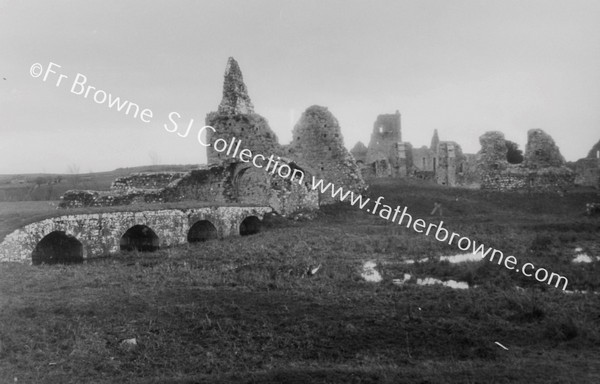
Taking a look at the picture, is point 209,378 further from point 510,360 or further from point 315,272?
point 315,272

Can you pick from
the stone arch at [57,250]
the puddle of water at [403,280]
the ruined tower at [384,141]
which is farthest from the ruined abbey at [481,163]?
the stone arch at [57,250]

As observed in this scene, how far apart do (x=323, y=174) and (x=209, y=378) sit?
66.3 feet

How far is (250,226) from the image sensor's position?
20.8 meters

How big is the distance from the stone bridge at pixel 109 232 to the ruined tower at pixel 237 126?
252 inches

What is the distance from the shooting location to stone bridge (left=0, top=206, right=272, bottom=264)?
12078 millimetres

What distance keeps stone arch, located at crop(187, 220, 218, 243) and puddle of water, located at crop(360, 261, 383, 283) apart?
24.8 feet

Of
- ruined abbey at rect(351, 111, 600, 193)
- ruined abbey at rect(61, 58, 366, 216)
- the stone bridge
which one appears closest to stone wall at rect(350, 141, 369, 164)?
ruined abbey at rect(351, 111, 600, 193)

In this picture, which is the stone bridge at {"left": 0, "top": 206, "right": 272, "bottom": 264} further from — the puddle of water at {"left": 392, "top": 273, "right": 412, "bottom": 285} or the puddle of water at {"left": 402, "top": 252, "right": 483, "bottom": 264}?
the puddle of water at {"left": 392, "top": 273, "right": 412, "bottom": 285}

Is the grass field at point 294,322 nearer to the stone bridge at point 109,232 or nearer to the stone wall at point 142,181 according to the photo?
the stone bridge at point 109,232

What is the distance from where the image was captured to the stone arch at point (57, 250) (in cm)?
1393

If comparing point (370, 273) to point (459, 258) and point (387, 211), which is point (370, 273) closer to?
point (459, 258)

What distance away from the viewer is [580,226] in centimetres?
1634

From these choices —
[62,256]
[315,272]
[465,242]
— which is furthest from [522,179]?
[62,256]

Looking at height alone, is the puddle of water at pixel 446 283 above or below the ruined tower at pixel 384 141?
below
